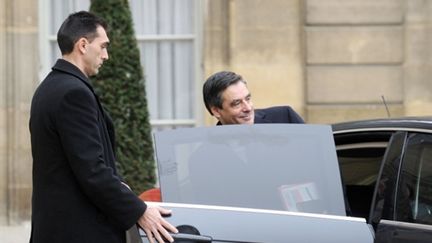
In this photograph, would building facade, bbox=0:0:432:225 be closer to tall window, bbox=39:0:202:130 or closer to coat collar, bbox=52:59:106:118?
tall window, bbox=39:0:202:130

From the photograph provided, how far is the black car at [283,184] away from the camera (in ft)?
13.8

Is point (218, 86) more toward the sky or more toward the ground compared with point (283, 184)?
more toward the sky

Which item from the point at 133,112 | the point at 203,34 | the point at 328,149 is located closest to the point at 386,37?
the point at 203,34

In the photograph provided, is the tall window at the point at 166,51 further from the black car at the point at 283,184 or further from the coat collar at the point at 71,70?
the coat collar at the point at 71,70

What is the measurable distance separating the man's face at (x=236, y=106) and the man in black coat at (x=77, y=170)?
985 mm

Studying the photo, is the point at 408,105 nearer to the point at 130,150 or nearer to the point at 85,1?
the point at 130,150

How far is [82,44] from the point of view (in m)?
4.26

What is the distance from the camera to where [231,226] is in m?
4.23

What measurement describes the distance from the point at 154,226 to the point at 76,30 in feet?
2.92

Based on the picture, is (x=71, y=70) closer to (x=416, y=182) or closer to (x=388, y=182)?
(x=388, y=182)

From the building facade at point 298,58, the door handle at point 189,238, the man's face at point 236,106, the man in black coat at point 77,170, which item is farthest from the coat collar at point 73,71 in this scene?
the building facade at point 298,58

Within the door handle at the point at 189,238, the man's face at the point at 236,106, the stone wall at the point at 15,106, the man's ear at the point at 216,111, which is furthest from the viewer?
the stone wall at the point at 15,106

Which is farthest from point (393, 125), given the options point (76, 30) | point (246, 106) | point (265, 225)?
point (76, 30)

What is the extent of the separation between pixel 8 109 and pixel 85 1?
1.35 metres
